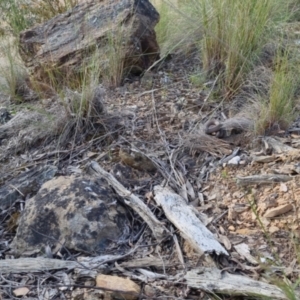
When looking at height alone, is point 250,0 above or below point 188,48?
above

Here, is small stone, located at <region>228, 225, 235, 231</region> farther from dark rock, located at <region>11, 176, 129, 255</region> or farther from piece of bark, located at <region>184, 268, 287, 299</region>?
dark rock, located at <region>11, 176, 129, 255</region>

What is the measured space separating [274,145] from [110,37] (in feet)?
5.18

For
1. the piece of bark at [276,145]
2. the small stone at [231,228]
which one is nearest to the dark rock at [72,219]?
the small stone at [231,228]

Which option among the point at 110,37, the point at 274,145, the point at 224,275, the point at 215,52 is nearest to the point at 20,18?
the point at 110,37

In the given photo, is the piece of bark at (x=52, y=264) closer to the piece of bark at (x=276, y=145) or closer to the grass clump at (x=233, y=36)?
the piece of bark at (x=276, y=145)

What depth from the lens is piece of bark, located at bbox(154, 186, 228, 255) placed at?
2.05 metres

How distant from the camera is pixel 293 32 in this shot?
12.5 feet

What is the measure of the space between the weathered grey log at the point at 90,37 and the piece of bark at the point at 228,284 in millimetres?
2173

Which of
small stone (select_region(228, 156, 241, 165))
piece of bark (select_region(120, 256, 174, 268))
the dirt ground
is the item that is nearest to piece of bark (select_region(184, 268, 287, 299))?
the dirt ground

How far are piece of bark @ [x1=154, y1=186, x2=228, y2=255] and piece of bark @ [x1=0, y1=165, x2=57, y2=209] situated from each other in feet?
1.90

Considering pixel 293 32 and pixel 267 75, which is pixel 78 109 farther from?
pixel 293 32

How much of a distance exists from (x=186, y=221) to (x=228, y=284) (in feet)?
1.35

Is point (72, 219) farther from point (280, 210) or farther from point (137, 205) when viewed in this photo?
point (280, 210)

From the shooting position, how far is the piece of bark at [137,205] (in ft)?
7.38
